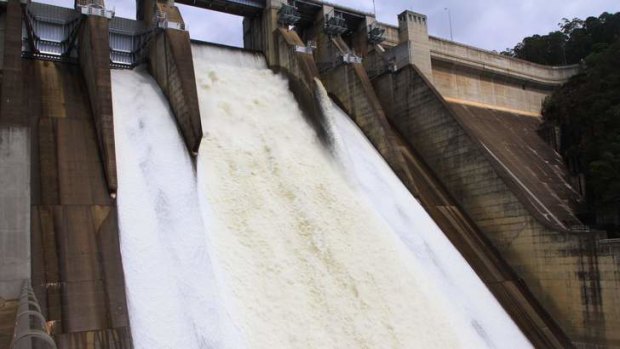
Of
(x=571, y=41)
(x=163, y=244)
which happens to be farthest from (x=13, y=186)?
(x=571, y=41)

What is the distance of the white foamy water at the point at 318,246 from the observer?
9945mm

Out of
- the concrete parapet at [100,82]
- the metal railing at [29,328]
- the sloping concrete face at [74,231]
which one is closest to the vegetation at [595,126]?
the concrete parapet at [100,82]

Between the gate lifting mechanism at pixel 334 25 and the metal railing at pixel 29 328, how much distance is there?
15257 millimetres

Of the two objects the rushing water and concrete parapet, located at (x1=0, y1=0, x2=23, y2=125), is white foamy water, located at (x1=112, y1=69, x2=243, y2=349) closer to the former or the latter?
the rushing water

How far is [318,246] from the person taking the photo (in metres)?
11.6

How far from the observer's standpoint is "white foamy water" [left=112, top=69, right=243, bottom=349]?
8.80m

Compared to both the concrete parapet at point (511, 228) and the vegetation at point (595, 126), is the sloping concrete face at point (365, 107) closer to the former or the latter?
the concrete parapet at point (511, 228)

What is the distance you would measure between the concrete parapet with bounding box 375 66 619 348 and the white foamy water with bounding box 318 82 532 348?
6.43ft

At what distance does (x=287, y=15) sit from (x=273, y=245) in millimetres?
11239

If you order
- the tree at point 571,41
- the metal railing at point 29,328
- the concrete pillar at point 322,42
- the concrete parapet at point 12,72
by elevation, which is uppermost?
the tree at point 571,41

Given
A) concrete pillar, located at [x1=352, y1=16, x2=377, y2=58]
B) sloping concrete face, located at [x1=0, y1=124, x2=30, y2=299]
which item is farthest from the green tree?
sloping concrete face, located at [x1=0, y1=124, x2=30, y2=299]

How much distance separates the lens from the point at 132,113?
1397cm

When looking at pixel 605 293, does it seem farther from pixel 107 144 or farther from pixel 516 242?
pixel 107 144

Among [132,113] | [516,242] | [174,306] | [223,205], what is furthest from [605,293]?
[132,113]
